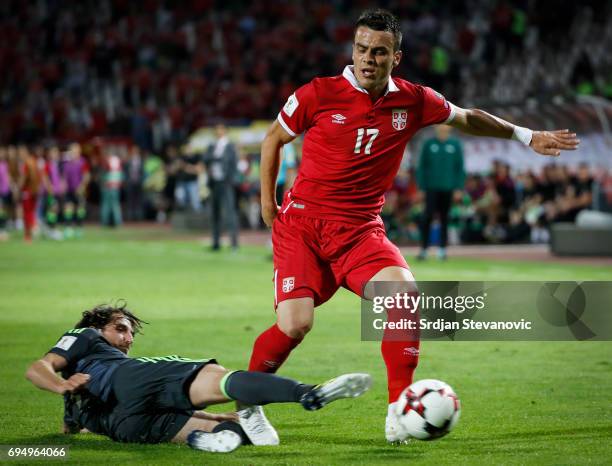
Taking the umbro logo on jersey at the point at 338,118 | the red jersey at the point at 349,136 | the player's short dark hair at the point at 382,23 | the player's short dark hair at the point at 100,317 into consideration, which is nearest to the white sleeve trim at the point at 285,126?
the red jersey at the point at 349,136

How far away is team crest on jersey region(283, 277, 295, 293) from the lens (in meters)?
6.89

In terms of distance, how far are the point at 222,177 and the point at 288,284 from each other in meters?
16.0

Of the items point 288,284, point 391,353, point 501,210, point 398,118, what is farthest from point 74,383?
point 501,210

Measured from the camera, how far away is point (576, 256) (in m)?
21.2

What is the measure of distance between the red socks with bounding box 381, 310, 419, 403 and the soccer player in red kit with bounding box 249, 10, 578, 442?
299mm

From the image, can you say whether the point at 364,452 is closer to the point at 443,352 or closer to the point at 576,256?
the point at 443,352

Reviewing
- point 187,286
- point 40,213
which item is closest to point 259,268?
point 187,286

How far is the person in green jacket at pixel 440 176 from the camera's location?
20.3m

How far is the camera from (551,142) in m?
7.54

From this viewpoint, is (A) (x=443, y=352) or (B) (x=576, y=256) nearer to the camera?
(A) (x=443, y=352)

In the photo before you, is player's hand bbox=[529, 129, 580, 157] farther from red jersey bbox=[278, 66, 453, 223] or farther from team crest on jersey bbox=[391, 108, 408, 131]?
team crest on jersey bbox=[391, 108, 408, 131]

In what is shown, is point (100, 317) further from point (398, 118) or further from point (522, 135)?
point (522, 135)

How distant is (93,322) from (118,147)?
3061 centimetres

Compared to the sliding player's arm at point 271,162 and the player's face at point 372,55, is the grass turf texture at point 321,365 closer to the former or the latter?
the sliding player's arm at point 271,162
